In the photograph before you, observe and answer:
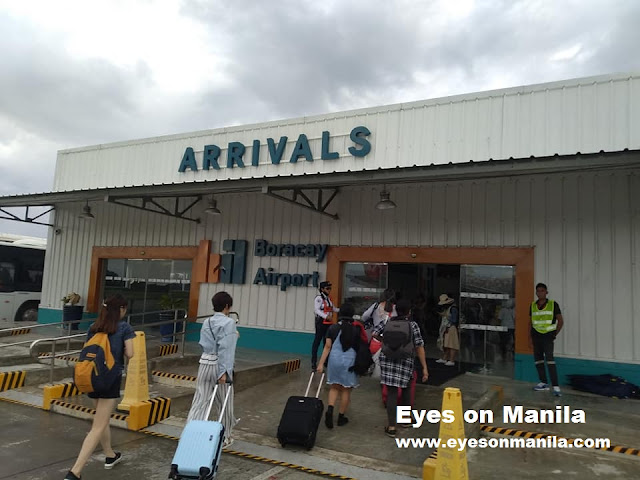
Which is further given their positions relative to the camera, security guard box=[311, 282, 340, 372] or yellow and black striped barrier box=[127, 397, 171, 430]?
security guard box=[311, 282, 340, 372]

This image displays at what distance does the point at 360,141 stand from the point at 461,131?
220cm

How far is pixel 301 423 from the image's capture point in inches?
211

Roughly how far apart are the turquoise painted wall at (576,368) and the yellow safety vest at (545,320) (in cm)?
130

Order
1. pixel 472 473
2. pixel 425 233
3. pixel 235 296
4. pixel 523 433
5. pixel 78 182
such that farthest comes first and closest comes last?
pixel 78 182 → pixel 235 296 → pixel 425 233 → pixel 523 433 → pixel 472 473

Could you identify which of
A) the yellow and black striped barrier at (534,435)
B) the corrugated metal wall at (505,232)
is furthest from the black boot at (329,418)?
the corrugated metal wall at (505,232)

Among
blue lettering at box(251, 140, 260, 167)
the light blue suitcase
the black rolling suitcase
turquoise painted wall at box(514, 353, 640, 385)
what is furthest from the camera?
blue lettering at box(251, 140, 260, 167)

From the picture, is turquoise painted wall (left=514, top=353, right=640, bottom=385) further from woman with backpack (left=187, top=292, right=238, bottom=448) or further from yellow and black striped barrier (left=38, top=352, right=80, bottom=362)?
yellow and black striped barrier (left=38, top=352, right=80, bottom=362)

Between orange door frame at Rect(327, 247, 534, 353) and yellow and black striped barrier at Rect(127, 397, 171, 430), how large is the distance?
5.02 metres

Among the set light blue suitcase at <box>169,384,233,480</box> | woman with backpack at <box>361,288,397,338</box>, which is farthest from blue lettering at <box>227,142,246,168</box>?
light blue suitcase at <box>169,384,233,480</box>

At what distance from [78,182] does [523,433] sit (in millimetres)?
14433

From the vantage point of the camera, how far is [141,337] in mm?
6988

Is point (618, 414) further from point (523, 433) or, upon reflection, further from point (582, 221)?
point (582, 221)

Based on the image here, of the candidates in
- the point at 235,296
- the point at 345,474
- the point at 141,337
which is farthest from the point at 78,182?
the point at 345,474

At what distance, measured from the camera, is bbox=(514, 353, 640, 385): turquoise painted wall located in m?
7.99
